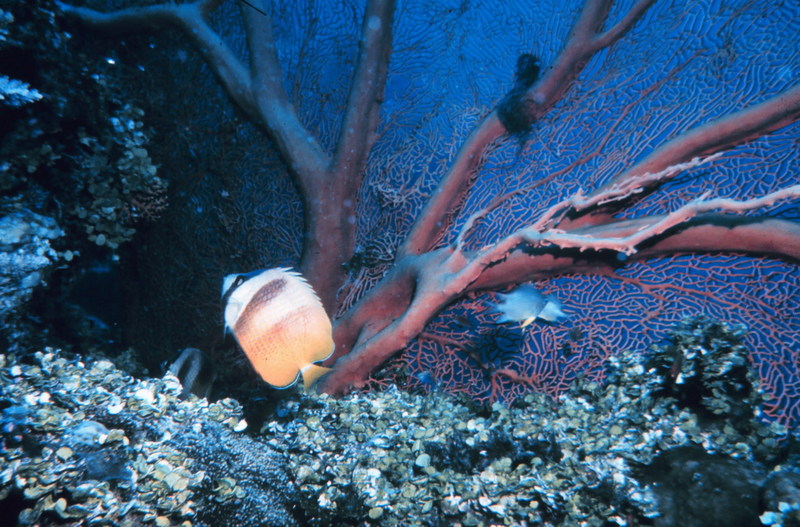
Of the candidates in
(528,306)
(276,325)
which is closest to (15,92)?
(276,325)

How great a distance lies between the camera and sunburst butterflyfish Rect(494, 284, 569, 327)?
2.48m

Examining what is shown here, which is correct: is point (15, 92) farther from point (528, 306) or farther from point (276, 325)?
point (528, 306)

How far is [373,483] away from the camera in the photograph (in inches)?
65.6

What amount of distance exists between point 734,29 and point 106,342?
6.48 meters

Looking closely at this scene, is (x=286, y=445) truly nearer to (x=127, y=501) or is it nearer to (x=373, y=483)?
(x=373, y=483)

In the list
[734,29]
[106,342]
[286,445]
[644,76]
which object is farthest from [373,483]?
[734,29]

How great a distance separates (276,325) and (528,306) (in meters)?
1.64

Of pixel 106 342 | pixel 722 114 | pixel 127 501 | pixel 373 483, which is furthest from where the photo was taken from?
pixel 106 342

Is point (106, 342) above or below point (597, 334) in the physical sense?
below

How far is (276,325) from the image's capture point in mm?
1846

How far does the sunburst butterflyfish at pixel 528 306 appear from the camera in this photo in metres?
2.48

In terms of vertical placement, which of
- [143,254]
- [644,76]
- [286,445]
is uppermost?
[644,76]

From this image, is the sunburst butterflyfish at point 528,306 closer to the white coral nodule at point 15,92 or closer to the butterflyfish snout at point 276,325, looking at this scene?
the butterflyfish snout at point 276,325

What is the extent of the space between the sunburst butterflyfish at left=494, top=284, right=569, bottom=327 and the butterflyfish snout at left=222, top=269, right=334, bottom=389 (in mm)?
1298
